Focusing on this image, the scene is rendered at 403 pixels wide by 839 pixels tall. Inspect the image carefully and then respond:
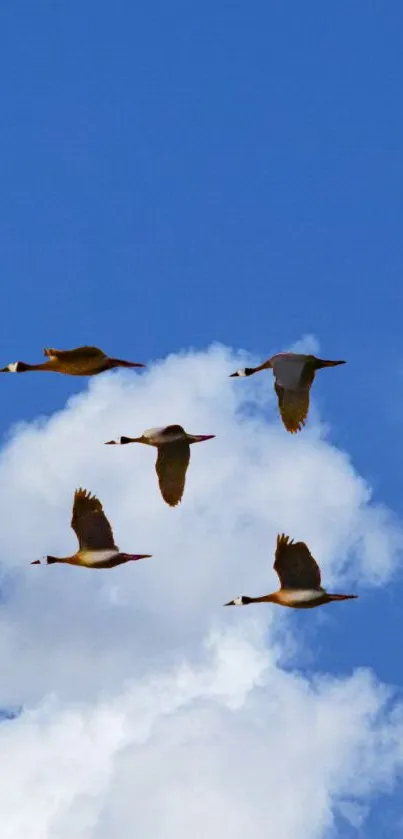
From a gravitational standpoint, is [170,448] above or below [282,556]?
above

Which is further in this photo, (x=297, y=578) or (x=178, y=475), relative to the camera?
(x=178, y=475)

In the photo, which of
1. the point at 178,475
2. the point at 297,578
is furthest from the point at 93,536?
the point at 297,578

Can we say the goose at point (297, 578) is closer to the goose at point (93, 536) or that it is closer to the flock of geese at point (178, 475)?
the flock of geese at point (178, 475)

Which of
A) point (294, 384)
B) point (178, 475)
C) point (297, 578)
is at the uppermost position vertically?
point (294, 384)

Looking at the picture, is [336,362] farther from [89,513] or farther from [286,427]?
[89,513]

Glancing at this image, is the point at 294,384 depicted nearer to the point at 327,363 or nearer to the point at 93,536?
the point at 327,363

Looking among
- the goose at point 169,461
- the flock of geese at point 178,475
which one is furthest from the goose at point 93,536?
the goose at point 169,461

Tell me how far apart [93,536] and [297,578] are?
3.23m

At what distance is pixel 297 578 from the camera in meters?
22.0

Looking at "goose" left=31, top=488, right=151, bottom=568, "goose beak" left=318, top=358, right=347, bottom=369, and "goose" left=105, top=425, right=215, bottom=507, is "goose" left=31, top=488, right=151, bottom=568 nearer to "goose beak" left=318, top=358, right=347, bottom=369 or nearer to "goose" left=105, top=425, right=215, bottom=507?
"goose" left=105, top=425, right=215, bottom=507

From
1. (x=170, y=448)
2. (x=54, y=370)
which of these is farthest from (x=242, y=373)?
(x=54, y=370)

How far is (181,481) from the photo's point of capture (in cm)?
2414

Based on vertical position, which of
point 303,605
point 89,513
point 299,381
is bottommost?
point 303,605

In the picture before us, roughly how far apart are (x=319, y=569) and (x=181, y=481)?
3.15m
